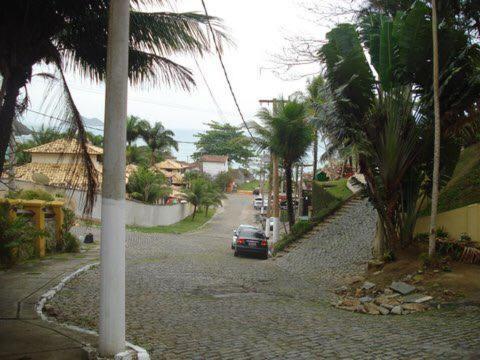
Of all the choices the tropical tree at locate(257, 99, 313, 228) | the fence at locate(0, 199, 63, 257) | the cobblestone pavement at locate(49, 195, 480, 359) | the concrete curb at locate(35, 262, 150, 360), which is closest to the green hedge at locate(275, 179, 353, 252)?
the tropical tree at locate(257, 99, 313, 228)

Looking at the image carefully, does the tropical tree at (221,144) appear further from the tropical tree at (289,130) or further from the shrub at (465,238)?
the shrub at (465,238)

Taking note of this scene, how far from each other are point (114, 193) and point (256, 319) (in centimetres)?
415

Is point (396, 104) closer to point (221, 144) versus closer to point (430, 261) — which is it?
point (430, 261)

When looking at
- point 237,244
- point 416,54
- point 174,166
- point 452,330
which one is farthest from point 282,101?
point 174,166

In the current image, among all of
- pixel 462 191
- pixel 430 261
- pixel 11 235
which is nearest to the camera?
pixel 430 261

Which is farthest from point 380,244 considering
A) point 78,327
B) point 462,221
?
point 78,327

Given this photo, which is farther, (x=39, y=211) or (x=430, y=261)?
(x=39, y=211)

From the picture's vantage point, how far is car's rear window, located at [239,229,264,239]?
79.4 feet

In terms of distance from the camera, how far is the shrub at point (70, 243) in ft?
60.4

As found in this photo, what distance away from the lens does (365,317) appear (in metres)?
9.21

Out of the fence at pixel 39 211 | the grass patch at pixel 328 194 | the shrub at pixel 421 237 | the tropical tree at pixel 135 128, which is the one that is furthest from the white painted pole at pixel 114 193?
the tropical tree at pixel 135 128

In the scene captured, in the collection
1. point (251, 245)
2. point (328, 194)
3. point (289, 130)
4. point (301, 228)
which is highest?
point (289, 130)

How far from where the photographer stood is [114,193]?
5340 mm

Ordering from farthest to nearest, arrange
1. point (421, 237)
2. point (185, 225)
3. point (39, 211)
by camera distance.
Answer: point (185, 225), point (39, 211), point (421, 237)
